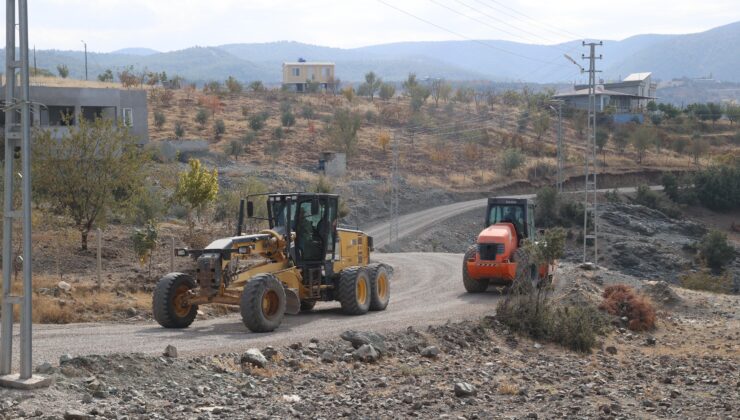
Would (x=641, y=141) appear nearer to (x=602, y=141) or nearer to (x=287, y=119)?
(x=602, y=141)

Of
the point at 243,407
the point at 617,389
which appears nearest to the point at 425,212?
the point at 617,389

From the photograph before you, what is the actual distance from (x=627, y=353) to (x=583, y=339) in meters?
1.64

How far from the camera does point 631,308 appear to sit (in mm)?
29234

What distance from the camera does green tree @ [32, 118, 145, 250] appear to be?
117 feet

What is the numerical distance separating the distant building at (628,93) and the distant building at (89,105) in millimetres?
76689

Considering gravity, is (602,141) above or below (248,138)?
below

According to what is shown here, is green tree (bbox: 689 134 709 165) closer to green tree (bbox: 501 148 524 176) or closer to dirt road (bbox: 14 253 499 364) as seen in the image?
green tree (bbox: 501 148 524 176)

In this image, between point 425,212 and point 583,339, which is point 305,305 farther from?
point 425,212

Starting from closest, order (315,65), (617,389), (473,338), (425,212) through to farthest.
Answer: (617,389) → (473,338) → (425,212) → (315,65)

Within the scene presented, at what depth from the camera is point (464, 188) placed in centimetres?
8375

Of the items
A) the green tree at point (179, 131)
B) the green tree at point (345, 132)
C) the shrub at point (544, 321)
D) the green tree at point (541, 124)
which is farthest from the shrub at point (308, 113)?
the shrub at point (544, 321)

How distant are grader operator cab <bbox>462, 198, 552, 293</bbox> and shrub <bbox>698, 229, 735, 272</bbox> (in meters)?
38.7

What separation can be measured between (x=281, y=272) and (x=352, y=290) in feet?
7.65

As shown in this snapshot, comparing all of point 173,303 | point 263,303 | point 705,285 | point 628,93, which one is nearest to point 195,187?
point 173,303
